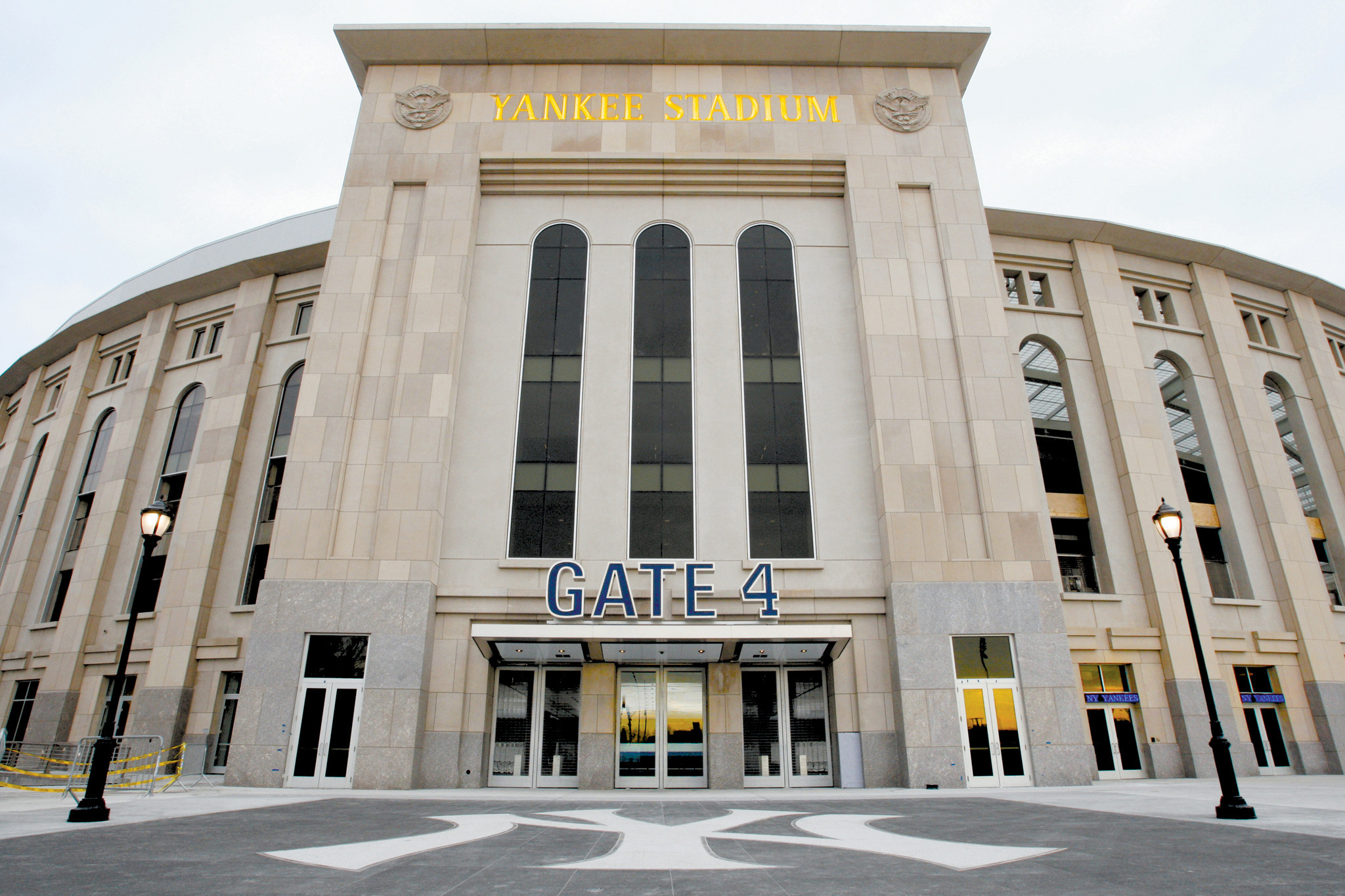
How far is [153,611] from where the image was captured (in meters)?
26.6

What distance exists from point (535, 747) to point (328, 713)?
18.2ft

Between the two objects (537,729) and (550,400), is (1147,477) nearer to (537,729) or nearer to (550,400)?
(550,400)

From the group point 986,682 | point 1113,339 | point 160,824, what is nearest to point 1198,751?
point 986,682

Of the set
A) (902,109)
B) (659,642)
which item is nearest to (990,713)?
(659,642)

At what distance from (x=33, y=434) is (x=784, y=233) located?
132 ft

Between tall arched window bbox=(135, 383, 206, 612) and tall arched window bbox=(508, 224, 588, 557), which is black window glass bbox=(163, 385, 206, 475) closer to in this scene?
tall arched window bbox=(135, 383, 206, 612)

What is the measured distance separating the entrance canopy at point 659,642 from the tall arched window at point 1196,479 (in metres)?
16.1

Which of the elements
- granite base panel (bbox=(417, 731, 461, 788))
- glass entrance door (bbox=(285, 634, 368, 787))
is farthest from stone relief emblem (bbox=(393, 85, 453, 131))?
granite base panel (bbox=(417, 731, 461, 788))

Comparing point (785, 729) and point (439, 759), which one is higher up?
point (785, 729)

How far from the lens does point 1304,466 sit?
3027cm

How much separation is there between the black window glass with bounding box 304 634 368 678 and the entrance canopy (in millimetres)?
3246

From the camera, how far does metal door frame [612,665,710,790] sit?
1969cm

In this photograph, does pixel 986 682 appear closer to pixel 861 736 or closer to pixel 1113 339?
pixel 861 736

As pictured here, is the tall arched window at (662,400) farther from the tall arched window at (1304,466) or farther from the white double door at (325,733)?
the tall arched window at (1304,466)
